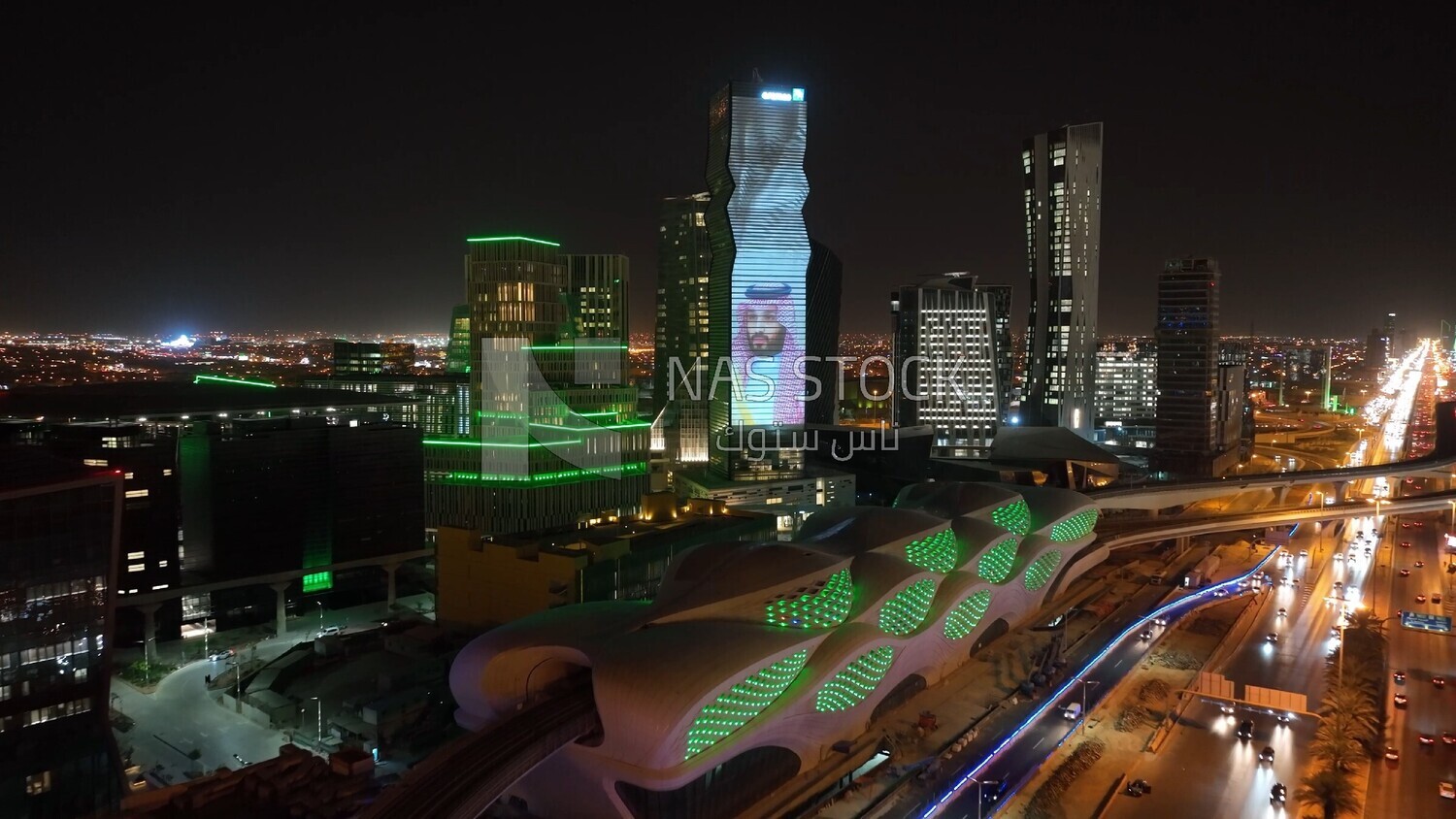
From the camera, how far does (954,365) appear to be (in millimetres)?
68500

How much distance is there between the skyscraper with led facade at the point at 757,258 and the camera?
55844 millimetres

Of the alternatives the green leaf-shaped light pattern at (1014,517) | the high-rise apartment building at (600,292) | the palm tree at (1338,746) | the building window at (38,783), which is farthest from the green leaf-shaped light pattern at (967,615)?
the high-rise apartment building at (600,292)

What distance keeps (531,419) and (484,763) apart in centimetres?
2769

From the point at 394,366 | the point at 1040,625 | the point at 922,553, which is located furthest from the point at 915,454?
the point at 394,366

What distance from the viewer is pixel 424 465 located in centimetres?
4194

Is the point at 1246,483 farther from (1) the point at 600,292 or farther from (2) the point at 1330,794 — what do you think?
(1) the point at 600,292

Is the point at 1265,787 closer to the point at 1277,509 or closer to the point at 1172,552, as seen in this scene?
the point at 1172,552

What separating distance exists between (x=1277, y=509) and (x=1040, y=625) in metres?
23.1

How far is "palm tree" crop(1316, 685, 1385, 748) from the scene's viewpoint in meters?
24.1

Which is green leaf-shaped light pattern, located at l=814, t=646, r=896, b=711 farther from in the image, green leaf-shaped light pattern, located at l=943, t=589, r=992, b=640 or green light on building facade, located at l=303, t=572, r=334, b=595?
green light on building facade, located at l=303, t=572, r=334, b=595

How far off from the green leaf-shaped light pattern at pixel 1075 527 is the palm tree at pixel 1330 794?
14.9 metres

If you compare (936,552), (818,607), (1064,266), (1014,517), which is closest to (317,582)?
(818,607)

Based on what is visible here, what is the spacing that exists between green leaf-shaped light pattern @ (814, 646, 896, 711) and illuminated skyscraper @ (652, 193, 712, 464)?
39.3 metres

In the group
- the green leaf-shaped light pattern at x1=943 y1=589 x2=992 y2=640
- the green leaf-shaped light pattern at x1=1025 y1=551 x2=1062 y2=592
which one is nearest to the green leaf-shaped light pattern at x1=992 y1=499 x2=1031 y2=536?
the green leaf-shaped light pattern at x1=1025 y1=551 x2=1062 y2=592
